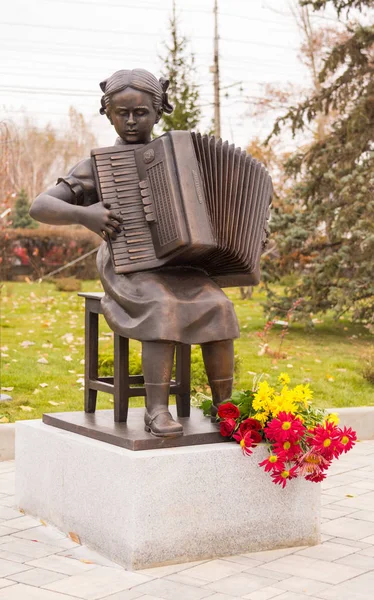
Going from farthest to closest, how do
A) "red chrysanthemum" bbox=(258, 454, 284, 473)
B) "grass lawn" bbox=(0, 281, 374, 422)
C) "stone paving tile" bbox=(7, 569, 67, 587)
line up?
"grass lawn" bbox=(0, 281, 374, 422)
"red chrysanthemum" bbox=(258, 454, 284, 473)
"stone paving tile" bbox=(7, 569, 67, 587)

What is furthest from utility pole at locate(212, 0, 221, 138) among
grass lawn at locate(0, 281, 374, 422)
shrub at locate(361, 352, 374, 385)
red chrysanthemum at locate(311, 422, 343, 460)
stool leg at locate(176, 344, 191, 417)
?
red chrysanthemum at locate(311, 422, 343, 460)

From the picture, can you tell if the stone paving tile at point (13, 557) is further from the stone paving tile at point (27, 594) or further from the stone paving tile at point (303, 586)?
the stone paving tile at point (303, 586)

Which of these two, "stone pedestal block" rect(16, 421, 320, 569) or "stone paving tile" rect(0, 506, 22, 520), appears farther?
"stone paving tile" rect(0, 506, 22, 520)

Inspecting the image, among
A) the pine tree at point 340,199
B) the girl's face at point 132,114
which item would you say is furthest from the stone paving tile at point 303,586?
the pine tree at point 340,199

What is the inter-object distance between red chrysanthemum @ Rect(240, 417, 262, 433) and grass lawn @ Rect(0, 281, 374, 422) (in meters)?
2.35

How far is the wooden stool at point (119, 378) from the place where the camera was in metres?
4.87

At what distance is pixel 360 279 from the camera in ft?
42.2

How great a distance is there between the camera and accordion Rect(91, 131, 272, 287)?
4.38 m

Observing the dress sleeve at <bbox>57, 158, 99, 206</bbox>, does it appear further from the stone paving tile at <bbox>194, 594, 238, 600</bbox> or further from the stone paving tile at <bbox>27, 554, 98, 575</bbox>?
the stone paving tile at <bbox>194, 594, 238, 600</bbox>

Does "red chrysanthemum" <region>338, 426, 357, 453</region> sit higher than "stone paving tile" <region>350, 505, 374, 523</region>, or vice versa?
"red chrysanthemum" <region>338, 426, 357, 453</region>

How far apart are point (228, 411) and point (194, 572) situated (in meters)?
0.87

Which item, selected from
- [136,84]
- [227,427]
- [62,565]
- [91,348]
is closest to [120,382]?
[91,348]

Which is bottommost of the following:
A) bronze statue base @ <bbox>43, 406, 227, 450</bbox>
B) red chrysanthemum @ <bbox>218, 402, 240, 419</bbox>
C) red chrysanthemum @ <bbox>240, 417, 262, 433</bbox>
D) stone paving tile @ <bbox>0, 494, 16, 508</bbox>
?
stone paving tile @ <bbox>0, 494, 16, 508</bbox>

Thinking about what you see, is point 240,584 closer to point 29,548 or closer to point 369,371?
point 29,548
